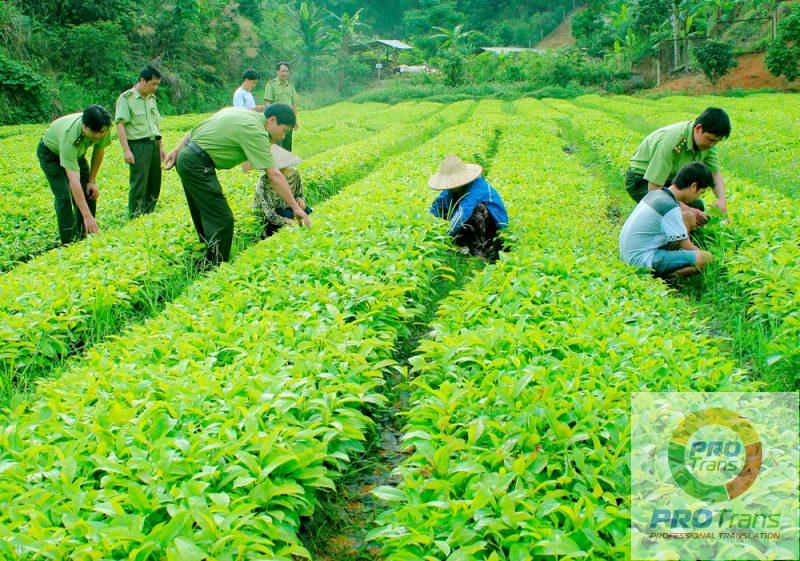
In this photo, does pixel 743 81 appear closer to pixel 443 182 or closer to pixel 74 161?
pixel 443 182

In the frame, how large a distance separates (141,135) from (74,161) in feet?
5.73

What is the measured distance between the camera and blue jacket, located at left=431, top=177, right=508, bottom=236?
588 centimetres

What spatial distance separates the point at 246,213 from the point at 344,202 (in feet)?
4.10

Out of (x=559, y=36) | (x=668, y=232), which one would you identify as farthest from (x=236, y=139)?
(x=559, y=36)

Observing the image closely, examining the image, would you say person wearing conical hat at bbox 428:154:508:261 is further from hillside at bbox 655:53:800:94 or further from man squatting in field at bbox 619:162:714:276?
hillside at bbox 655:53:800:94

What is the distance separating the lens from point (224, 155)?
5785mm

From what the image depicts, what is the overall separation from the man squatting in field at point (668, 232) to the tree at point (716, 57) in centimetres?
3103

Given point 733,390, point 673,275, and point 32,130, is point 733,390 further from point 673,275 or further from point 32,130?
point 32,130

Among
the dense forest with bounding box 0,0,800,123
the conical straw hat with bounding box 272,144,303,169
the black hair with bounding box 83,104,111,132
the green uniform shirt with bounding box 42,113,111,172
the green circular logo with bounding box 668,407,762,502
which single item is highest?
the dense forest with bounding box 0,0,800,123

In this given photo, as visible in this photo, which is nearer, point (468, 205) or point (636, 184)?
point (468, 205)

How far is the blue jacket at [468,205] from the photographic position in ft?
19.3

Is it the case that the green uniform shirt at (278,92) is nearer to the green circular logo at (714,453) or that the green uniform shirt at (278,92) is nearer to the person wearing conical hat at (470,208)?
the person wearing conical hat at (470,208)

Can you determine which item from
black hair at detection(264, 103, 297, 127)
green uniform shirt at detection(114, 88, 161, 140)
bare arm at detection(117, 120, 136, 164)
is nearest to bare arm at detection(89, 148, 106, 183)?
bare arm at detection(117, 120, 136, 164)

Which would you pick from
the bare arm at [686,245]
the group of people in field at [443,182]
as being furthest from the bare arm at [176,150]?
the bare arm at [686,245]
